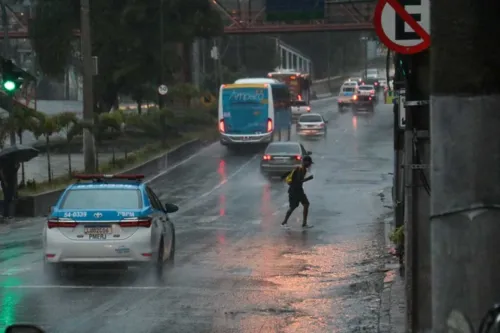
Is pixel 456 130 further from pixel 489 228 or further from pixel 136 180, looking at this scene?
pixel 136 180

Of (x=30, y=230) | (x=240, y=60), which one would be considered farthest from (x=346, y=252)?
(x=240, y=60)

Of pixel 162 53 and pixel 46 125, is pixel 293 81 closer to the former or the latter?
pixel 162 53

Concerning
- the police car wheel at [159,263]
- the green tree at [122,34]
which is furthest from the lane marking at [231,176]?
the police car wheel at [159,263]

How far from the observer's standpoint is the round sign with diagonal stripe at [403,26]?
8516 mm

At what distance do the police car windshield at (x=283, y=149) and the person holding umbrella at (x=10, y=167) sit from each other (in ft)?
49.6

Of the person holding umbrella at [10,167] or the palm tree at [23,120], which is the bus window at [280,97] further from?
the person holding umbrella at [10,167]

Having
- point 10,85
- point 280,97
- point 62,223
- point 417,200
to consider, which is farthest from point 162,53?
point 417,200

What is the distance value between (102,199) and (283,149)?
1067 inches

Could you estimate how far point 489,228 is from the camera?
17.5 ft

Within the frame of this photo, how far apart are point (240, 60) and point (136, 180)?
3639 inches

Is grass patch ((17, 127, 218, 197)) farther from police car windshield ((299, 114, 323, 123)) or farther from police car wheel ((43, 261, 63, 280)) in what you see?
police car wheel ((43, 261, 63, 280))

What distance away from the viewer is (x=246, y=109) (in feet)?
180

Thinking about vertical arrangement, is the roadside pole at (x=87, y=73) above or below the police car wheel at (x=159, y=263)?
above

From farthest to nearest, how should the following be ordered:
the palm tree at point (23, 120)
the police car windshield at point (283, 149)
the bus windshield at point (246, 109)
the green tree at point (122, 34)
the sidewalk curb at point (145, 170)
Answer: the green tree at point (122, 34) → the bus windshield at point (246, 109) → the police car windshield at point (283, 149) → the palm tree at point (23, 120) → the sidewalk curb at point (145, 170)
